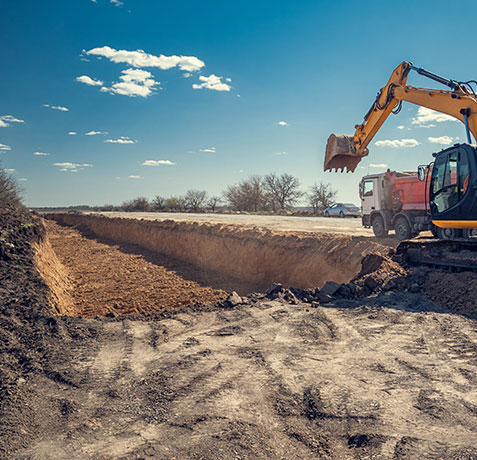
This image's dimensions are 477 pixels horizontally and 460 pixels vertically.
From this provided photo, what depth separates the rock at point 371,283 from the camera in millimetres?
7688

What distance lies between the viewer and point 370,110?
13445mm

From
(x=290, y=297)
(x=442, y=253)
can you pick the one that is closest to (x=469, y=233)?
(x=442, y=253)

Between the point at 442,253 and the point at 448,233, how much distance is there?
3.86ft

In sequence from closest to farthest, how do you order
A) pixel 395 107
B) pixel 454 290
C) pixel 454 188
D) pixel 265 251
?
pixel 454 290
pixel 454 188
pixel 395 107
pixel 265 251

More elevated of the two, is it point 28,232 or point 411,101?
point 411,101

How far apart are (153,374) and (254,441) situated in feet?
5.15

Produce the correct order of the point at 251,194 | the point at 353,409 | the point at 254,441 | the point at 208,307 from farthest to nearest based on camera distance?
the point at 251,194 < the point at 208,307 < the point at 353,409 < the point at 254,441

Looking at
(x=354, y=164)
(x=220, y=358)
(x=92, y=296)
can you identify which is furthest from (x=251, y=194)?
(x=220, y=358)

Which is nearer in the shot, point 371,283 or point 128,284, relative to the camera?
point 371,283

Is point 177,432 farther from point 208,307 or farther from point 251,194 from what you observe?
point 251,194

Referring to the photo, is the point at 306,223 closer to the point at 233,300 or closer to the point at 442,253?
the point at 442,253

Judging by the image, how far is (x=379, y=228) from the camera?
15.3m

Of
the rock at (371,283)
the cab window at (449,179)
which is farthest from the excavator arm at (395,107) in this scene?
the rock at (371,283)

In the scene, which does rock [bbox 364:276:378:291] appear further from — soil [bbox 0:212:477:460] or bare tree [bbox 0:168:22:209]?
bare tree [bbox 0:168:22:209]
